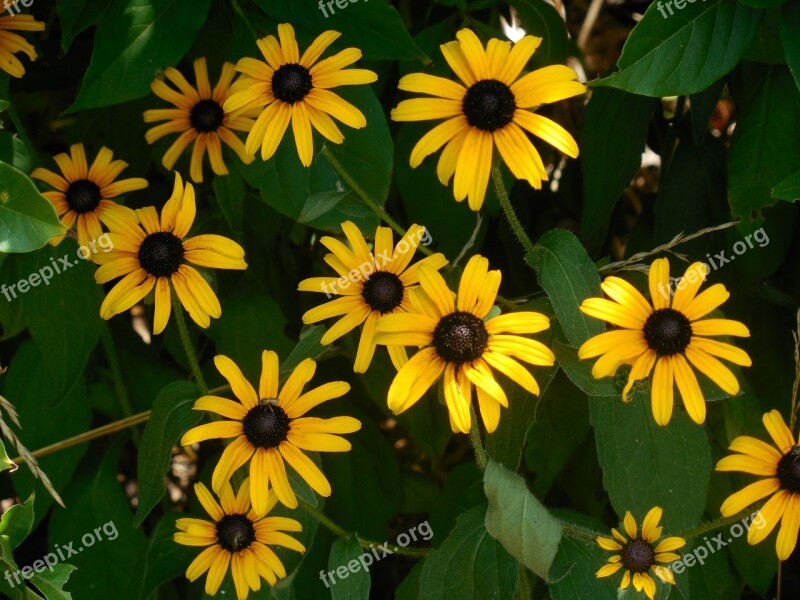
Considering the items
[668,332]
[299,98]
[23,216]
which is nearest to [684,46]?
[668,332]

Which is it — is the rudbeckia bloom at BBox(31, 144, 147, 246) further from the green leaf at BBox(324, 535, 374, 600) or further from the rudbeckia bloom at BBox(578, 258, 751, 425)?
the rudbeckia bloom at BBox(578, 258, 751, 425)

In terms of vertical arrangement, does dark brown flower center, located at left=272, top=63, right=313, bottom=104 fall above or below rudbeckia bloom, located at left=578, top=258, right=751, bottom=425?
above

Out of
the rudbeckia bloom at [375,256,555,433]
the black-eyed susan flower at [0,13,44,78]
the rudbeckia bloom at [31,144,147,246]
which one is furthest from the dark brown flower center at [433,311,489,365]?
the black-eyed susan flower at [0,13,44,78]

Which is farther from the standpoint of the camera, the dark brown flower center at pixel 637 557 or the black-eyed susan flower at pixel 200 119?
the black-eyed susan flower at pixel 200 119

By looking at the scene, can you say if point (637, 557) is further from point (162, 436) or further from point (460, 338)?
point (162, 436)

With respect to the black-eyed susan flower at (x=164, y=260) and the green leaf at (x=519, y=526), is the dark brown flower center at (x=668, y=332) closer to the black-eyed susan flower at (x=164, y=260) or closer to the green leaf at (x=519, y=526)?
the green leaf at (x=519, y=526)

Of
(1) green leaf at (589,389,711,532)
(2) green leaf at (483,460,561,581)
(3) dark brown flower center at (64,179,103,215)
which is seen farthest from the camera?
(3) dark brown flower center at (64,179,103,215)

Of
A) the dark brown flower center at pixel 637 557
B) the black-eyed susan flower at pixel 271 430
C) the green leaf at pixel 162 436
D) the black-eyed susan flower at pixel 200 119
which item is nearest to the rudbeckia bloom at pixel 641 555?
the dark brown flower center at pixel 637 557
